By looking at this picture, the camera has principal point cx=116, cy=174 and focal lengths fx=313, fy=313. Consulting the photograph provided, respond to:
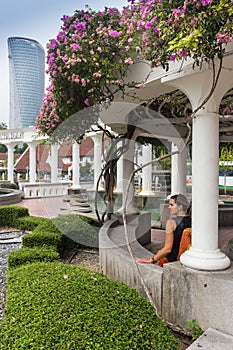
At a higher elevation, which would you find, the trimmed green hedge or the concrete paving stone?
the trimmed green hedge

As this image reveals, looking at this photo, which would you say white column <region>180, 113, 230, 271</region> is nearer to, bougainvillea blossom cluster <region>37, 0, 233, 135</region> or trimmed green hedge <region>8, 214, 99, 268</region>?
bougainvillea blossom cluster <region>37, 0, 233, 135</region>

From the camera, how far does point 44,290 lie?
2.61 m

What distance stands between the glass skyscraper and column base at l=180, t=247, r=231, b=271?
4488 cm

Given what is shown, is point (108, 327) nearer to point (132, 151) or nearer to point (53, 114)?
point (53, 114)

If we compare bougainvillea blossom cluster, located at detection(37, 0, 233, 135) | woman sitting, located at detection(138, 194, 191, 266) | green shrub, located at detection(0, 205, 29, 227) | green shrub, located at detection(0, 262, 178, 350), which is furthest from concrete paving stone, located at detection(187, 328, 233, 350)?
green shrub, located at detection(0, 205, 29, 227)

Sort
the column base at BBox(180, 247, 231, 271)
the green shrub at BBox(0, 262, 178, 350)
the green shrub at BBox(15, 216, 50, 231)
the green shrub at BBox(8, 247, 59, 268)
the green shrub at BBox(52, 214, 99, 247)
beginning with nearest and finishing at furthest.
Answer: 1. the green shrub at BBox(0, 262, 178, 350)
2. the column base at BBox(180, 247, 231, 271)
3. the green shrub at BBox(8, 247, 59, 268)
4. the green shrub at BBox(52, 214, 99, 247)
5. the green shrub at BBox(15, 216, 50, 231)

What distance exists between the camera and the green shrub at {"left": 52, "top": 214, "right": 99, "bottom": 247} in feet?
20.5

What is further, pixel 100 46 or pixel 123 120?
pixel 123 120

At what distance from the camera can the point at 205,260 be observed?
3.04 metres

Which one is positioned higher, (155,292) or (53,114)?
(53,114)

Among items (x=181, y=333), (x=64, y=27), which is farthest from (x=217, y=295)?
(x=64, y=27)

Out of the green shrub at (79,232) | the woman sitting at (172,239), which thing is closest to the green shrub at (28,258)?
the woman sitting at (172,239)

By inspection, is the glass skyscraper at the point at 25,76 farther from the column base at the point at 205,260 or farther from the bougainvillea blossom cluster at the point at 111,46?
the column base at the point at 205,260

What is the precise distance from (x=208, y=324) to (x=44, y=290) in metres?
1.49
